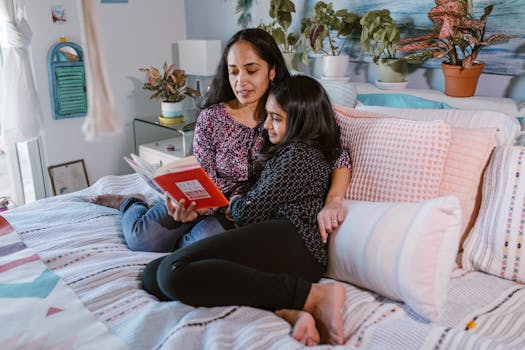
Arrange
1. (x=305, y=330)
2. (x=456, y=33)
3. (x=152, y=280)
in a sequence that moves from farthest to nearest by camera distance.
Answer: (x=456, y=33) → (x=152, y=280) → (x=305, y=330)

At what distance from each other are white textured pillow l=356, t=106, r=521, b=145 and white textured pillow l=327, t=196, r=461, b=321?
49 centimetres

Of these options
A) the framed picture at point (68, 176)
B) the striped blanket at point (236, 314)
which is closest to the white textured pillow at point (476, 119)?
the striped blanket at point (236, 314)

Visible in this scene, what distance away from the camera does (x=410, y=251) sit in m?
1.01

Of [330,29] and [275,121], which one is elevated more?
[330,29]

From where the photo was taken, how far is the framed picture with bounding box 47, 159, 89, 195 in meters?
2.75

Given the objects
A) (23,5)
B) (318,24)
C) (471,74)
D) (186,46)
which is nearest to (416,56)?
(471,74)

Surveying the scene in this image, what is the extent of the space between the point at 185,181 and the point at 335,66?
1156mm

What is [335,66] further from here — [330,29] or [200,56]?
[200,56]

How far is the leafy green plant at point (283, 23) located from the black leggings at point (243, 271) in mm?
1351

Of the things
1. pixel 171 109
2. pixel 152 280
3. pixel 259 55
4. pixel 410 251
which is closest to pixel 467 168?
pixel 410 251

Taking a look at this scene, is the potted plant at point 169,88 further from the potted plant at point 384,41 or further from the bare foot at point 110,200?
the potted plant at point 384,41

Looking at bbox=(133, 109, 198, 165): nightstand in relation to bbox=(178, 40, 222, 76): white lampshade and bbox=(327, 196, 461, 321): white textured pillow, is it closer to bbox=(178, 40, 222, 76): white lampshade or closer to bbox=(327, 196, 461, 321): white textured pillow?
bbox=(178, 40, 222, 76): white lampshade

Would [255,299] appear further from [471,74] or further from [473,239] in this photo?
[471,74]

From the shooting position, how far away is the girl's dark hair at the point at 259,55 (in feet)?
5.08
